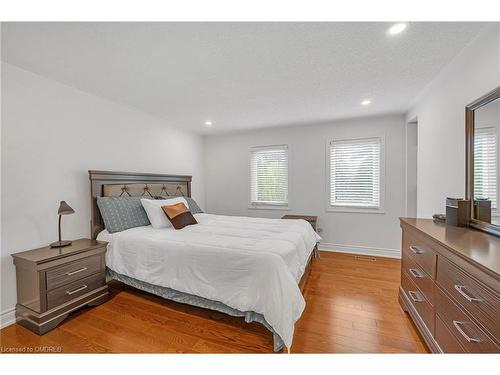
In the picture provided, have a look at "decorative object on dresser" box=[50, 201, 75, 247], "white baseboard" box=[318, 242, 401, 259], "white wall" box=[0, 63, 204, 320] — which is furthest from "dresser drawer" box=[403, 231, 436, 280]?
"white wall" box=[0, 63, 204, 320]

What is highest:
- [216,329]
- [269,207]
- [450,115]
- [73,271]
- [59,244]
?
[450,115]

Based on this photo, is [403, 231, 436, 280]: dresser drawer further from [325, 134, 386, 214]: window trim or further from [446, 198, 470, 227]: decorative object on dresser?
[325, 134, 386, 214]: window trim

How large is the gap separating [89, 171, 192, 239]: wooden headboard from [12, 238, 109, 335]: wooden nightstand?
55 cm

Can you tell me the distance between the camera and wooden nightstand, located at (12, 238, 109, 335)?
71.2 inches

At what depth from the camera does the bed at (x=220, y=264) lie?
1635mm

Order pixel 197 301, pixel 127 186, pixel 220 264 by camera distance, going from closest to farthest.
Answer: pixel 220 264
pixel 197 301
pixel 127 186

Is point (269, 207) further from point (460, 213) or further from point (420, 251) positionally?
point (460, 213)

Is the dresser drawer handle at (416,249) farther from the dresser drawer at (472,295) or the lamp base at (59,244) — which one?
the lamp base at (59,244)

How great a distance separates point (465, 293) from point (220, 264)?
1.57 m

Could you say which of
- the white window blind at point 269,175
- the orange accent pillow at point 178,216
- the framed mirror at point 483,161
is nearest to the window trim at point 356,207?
the white window blind at point 269,175

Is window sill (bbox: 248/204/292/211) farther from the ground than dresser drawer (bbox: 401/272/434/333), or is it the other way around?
window sill (bbox: 248/204/292/211)

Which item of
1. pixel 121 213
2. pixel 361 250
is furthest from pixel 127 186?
pixel 361 250

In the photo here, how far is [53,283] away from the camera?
1876mm

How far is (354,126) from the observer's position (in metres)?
3.77
